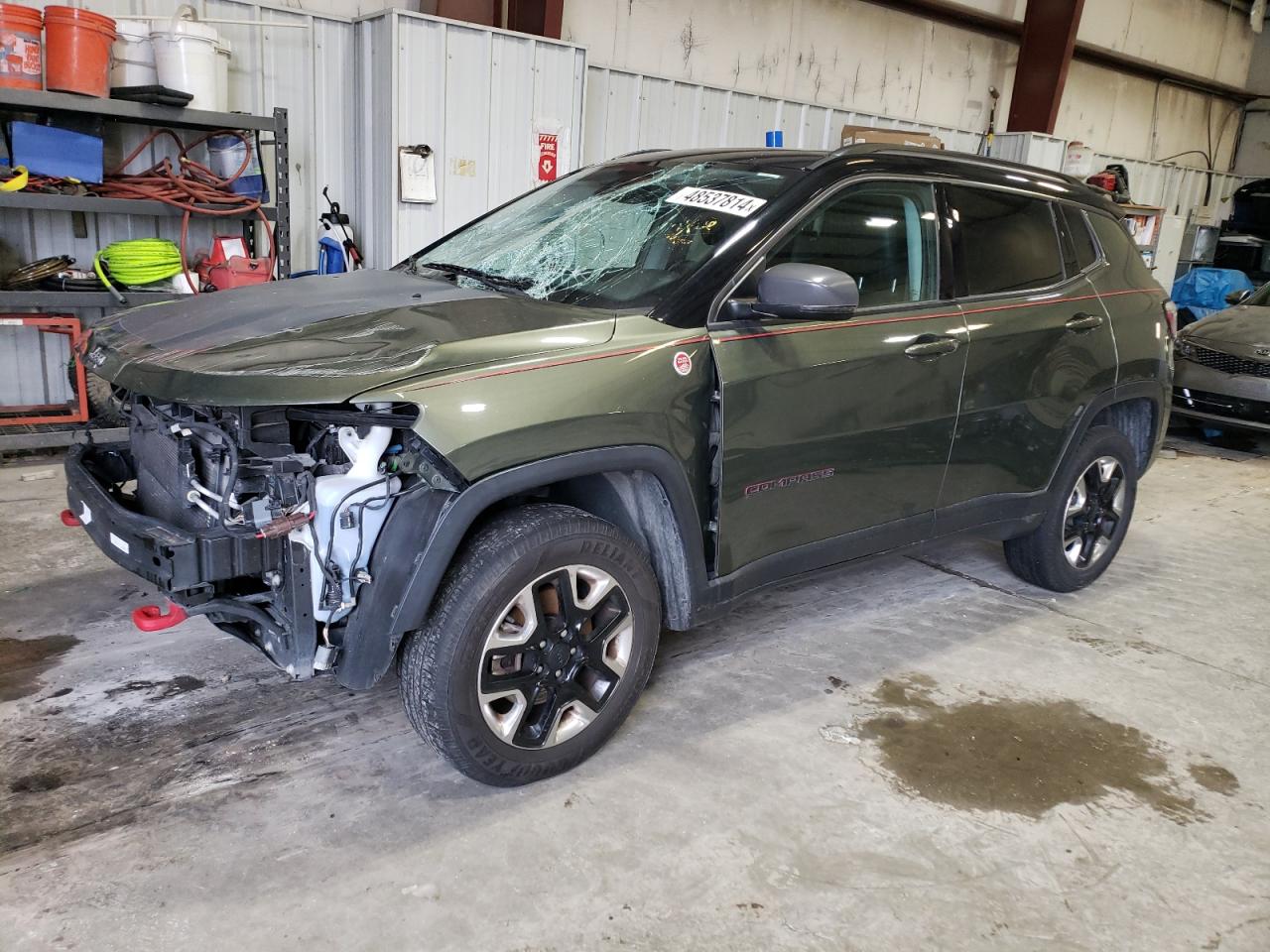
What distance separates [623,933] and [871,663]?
62.3 inches

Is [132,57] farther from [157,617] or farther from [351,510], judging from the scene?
[351,510]

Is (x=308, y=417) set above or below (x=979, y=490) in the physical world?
above

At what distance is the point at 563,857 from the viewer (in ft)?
7.37

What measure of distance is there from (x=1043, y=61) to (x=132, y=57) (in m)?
9.50

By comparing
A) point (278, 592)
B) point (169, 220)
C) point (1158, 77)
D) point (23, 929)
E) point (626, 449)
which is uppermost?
point (1158, 77)

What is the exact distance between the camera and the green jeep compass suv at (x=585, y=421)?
2.17 m

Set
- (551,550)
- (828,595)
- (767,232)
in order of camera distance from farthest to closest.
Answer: (828,595) < (767,232) < (551,550)

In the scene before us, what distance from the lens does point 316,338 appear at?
7.50 feet

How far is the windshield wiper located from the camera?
9.41ft

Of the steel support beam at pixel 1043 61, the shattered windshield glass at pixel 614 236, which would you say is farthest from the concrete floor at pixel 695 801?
the steel support beam at pixel 1043 61

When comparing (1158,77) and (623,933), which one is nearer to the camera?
(623,933)

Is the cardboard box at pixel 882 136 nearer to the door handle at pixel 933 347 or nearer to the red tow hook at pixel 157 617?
the door handle at pixel 933 347

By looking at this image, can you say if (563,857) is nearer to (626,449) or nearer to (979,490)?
(626,449)

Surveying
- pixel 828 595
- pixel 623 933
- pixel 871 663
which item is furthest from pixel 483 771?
pixel 828 595
